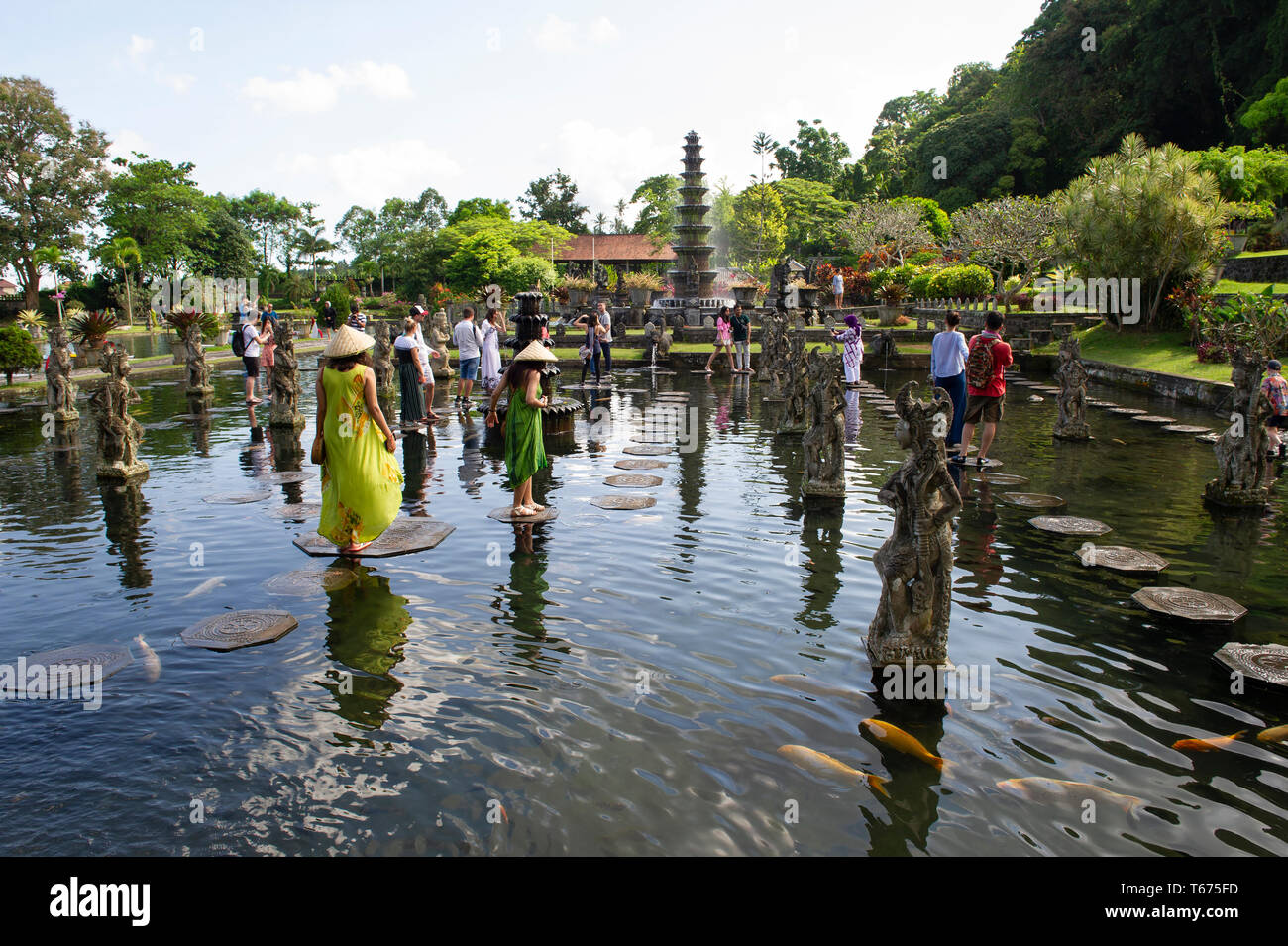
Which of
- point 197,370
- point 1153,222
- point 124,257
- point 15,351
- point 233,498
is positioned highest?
point 124,257

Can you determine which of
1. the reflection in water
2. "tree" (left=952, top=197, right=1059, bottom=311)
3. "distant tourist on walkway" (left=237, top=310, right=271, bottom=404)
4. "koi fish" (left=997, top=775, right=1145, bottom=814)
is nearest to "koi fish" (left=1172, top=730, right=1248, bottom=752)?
"koi fish" (left=997, top=775, right=1145, bottom=814)

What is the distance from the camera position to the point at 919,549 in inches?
185

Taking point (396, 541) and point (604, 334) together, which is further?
point (604, 334)

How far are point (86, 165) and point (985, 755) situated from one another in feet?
196

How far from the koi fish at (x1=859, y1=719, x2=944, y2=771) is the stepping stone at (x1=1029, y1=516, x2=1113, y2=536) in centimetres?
424

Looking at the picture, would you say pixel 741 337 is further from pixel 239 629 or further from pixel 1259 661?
pixel 239 629

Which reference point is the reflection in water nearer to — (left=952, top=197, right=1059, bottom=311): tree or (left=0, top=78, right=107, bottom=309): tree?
(left=952, top=197, right=1059, bottom=311): tree

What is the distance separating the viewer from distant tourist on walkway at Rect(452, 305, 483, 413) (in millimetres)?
13961

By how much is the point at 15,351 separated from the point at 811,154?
6730cm

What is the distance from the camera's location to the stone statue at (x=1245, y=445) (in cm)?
802

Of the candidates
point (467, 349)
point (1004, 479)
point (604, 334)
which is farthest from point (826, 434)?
point (604, 334)

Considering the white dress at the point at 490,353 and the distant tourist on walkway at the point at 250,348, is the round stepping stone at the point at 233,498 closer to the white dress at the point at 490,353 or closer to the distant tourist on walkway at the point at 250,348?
the white dress at the point at 490,353

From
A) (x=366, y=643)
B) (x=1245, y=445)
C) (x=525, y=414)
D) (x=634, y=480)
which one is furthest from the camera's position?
(x=634, y=480)
